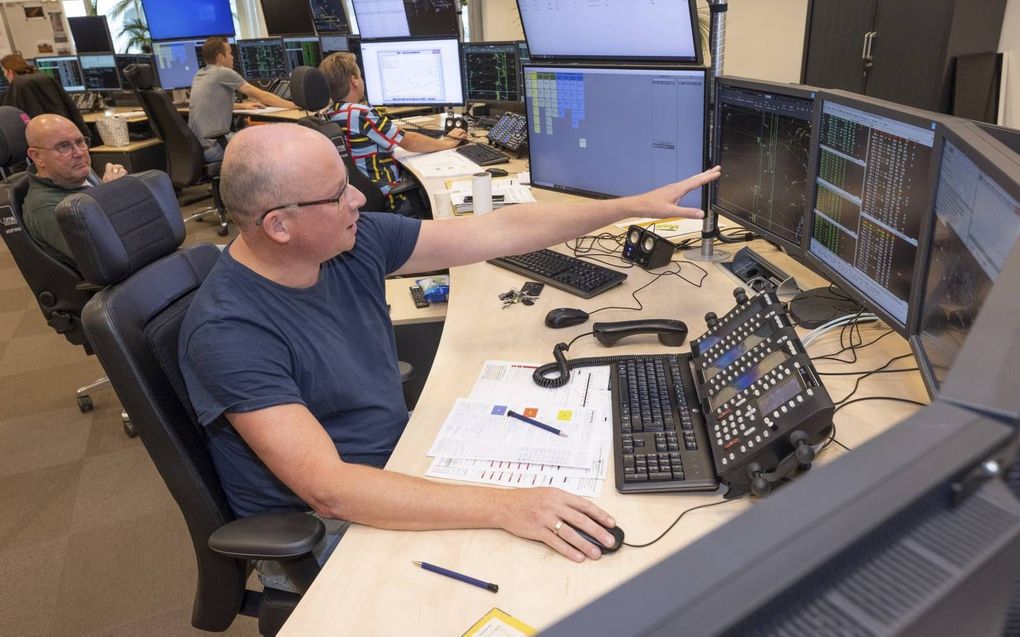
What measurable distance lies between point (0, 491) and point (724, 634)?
302 centimetres

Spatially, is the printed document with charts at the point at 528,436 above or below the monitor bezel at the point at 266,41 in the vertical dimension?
below

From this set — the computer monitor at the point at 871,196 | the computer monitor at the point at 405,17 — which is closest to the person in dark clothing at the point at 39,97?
the computer monitor at the point at 405,17

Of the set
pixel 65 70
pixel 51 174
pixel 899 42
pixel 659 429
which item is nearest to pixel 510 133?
pixel 51 174

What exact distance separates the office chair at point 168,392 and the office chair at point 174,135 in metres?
3.71

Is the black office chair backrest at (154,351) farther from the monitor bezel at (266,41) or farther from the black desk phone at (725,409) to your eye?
the monitor bezel at (266,41)

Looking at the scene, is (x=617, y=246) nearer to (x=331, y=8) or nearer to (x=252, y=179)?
(x=252, y=179)

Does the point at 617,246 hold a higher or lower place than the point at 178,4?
lower

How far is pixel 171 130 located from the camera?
15.9 feet

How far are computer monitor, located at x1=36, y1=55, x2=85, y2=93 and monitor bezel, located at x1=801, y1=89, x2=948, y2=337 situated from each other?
6804 millimetres

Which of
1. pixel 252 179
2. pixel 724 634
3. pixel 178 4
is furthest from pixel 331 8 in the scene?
pixel 724 634

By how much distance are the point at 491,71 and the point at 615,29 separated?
2045 mm

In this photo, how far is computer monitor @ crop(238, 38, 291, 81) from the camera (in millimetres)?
5754

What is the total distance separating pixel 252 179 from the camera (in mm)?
1273

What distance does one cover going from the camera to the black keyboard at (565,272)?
6.16 ft
